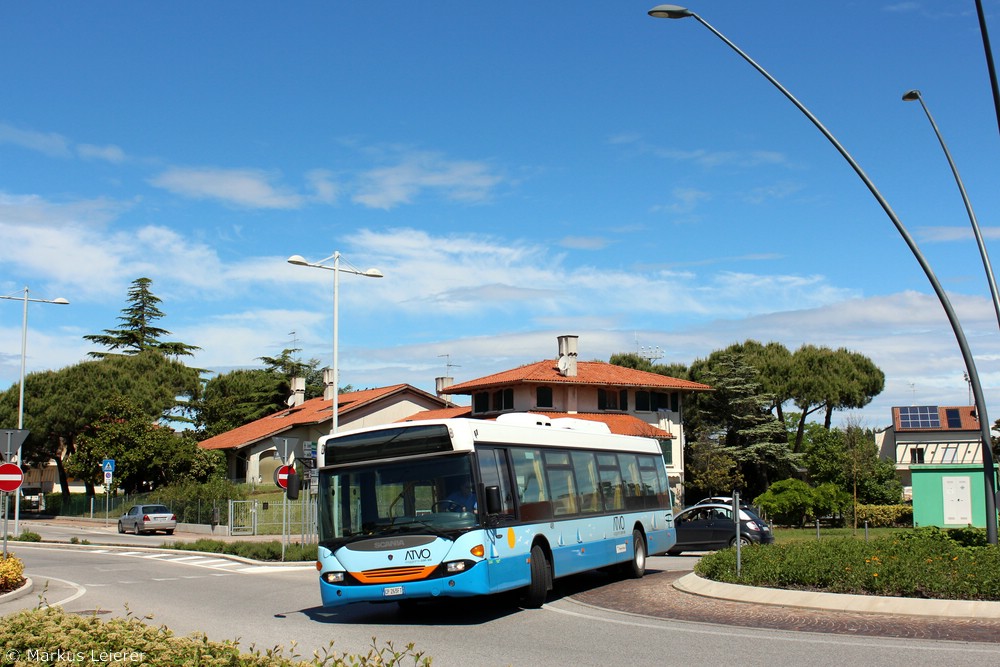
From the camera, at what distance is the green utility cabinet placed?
31.4 metres

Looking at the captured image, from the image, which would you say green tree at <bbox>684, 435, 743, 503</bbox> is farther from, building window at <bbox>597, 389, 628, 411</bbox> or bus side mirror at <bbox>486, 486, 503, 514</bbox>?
bus side mirror at <bbox>486, 486, 503, 514</bbox>

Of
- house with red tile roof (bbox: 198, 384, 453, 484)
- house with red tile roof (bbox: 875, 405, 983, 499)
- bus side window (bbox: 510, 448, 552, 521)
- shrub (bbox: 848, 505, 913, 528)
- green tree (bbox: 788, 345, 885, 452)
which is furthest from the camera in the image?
house with red tile roof (bbox: 875, 405, 983, 499)

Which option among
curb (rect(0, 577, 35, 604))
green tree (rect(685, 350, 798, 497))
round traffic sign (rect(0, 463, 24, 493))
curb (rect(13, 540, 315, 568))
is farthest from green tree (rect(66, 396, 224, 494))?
curb (rect(0, 577, 35, 604))

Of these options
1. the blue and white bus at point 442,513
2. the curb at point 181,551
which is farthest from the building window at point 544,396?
the blue and white bus at point 442,513

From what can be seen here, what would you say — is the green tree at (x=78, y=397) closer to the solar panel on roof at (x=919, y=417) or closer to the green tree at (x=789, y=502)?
the green tree at (x=789, y=502)

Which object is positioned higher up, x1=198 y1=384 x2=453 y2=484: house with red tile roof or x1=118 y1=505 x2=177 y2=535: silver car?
x1=198 y1=384 x2=453 y2=484: house with red tile roof

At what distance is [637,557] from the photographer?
62.0 ft

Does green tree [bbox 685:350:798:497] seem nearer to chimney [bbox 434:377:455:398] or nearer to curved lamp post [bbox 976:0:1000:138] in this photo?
chimney [bbox 434:377:455:398]

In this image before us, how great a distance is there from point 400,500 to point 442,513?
642 mm

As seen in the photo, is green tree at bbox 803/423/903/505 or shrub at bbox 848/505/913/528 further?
green tree at bbox 803/423/903/505

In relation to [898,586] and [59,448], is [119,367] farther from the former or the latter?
[898,586]

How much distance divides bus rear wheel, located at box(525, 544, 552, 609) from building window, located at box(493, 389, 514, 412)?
40.2m

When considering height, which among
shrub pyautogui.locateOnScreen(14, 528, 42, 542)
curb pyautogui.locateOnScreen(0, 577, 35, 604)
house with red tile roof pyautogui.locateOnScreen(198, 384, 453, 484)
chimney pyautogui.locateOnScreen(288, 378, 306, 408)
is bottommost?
shrub pyautogui.locateOnScreen(14, 528, 42, 542)

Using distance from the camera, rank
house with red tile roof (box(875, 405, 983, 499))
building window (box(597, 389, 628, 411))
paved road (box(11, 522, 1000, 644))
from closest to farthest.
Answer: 1. paved road (box(11, 522, 1000, 644))
2. building window (box(597, 389, 628, 411))
3. house with red tile roof (box(875, 405, 983, 499))
